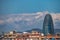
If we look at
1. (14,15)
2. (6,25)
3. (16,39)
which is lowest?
(16,39)

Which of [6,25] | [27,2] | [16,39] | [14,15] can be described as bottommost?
[16,39]

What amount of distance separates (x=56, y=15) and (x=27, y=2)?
1.66ft

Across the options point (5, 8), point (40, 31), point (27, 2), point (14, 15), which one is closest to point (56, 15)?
point (40, 31)

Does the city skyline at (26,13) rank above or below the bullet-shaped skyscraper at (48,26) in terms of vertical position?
above

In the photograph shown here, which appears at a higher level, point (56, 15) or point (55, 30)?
point (56, 15)

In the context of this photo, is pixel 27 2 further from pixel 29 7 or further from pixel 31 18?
pixel 31 18

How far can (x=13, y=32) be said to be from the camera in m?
2.36

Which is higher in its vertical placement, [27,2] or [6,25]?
[27,2]

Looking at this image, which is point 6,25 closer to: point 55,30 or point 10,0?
point 10,0

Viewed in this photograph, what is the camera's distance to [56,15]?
7.75 ft

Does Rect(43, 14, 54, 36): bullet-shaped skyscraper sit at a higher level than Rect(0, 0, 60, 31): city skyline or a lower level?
lower

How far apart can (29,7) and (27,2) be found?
89 mm

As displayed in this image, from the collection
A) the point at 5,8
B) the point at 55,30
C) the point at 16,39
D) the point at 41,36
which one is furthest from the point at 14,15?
the point at 55,30

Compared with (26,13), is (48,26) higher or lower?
lower
